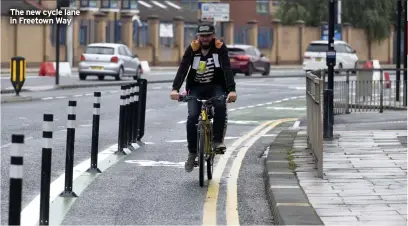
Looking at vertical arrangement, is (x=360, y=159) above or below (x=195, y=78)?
below

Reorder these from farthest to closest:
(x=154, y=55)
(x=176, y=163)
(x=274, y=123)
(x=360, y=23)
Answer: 1. (x=360, y=23)
2. (x=154, y=55)
3. (x=274, y=123)
4. (x=176, y=163)

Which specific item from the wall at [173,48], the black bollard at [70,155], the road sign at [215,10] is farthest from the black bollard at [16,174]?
the wall at [173,48]

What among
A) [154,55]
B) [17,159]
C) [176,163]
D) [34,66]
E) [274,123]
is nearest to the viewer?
[17,159]

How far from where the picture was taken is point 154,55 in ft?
231

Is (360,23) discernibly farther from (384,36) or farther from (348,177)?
(348,177)

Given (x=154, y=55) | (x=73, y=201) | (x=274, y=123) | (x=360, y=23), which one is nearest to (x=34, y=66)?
(x=154, y=55)

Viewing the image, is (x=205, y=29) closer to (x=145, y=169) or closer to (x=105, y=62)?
(x=145, y=169)

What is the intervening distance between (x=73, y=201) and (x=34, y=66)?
→ 50.2 meters

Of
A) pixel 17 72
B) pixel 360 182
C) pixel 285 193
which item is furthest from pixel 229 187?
pixel 17 72

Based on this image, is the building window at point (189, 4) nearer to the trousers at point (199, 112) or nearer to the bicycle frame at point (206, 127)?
the trousers at point (199, 112)

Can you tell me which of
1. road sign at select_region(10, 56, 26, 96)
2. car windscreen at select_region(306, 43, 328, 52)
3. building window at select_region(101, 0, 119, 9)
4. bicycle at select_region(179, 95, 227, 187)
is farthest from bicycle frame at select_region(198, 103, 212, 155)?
building window at select_region(101, 0, 119, 9)

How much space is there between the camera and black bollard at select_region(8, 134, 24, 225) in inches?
302

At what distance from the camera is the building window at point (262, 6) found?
318 feet

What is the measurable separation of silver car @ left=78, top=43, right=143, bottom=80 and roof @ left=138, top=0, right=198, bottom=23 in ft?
118
